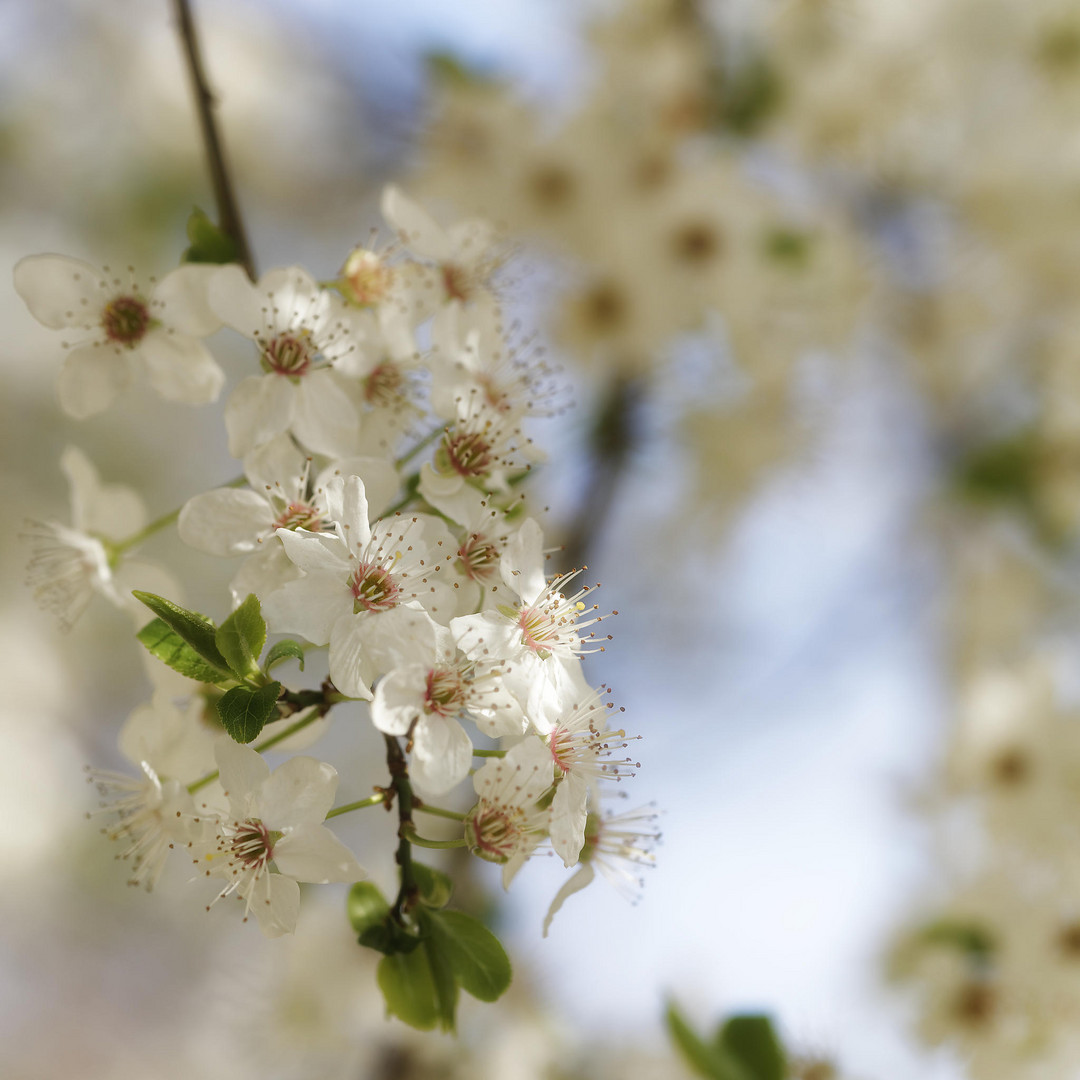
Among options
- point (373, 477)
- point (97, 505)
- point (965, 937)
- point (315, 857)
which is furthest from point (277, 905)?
point (965, 937)

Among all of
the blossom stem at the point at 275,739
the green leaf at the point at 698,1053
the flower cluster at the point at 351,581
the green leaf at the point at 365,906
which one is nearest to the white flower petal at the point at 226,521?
the flower cluster at the point at 351,581

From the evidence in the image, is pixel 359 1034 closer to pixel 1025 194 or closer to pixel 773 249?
pixel 773 249

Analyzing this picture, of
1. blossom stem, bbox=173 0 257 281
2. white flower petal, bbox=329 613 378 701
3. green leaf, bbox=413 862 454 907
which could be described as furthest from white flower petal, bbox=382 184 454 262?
green leaf, bbox=413 862 454 907

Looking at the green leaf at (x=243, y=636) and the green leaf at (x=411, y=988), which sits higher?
the green leaf at (x=243, y=636)

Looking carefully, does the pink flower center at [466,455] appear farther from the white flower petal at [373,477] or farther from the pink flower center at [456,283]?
the pink flower center at [456,283]

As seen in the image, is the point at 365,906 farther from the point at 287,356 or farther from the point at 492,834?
the point at 287,356

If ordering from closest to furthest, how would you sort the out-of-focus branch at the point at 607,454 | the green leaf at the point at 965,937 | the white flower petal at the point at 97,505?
the white flower petal at the point at 97,505
the green leaf at the point at 965,937
the out-of-focus branch at the point at 607,454

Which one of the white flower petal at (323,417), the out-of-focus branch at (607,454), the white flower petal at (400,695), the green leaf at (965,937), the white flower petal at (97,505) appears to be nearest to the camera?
the white flower petal at (400,695)
